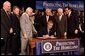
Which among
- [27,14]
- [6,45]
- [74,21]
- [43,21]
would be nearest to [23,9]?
[27,14]

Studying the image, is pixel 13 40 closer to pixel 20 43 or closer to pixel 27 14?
pixel 20 43

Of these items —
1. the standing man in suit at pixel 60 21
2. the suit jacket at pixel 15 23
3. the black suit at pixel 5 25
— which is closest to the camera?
the black suit at pixel 5 25

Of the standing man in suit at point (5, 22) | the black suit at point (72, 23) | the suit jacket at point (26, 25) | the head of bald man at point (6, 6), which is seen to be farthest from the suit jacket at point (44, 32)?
the head of bald man at point (6, 6)

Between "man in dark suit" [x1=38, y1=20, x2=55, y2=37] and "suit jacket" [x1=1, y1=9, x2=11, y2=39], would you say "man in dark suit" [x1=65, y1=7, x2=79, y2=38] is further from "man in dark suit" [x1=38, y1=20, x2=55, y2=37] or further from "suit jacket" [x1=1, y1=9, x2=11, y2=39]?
"suit jacket" [x1=1, y1=9, x2=11, y2=39]

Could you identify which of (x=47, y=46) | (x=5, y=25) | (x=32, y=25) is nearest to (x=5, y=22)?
(x=5, y=25)

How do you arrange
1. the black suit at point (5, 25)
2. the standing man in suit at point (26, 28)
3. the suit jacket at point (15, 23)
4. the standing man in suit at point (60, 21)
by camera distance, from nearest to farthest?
the black suit at point (5, 25) → the suit jacket at point (15, 23) → the standing man in suit at point (26, 28) → the standing man in suit at point (60, 21)

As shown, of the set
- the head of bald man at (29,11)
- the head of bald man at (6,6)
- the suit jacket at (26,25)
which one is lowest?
the suit jacket at (26,25)

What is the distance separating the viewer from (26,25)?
4977 mm

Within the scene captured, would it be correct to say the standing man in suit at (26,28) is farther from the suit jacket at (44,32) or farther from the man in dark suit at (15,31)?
the suit jacket at (44,32)

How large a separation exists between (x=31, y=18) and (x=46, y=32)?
16.3 inches

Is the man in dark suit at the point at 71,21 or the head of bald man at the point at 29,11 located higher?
the head of bald man at the point at 29,11

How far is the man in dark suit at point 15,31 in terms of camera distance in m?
4.89

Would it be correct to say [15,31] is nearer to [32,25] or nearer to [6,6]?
[32,25]

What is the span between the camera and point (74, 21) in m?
5.25
